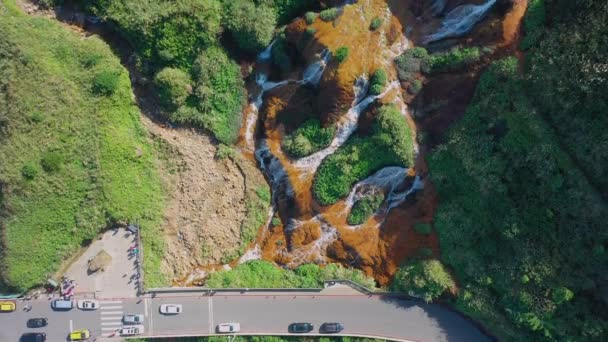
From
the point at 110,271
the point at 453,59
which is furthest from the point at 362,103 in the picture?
the point at 110,271

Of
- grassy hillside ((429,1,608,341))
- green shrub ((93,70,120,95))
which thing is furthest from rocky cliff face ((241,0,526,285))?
green shrub ((93,70,120,95))

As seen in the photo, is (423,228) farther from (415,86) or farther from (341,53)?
(341,53)

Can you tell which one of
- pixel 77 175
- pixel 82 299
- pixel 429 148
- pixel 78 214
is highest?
pixel 429 148

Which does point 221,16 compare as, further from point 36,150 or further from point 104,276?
point 104,276

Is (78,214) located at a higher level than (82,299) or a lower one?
higher

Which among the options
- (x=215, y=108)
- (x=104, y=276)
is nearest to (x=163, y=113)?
(x=215, y=108)

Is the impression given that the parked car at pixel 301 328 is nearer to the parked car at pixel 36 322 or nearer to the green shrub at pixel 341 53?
the parked car at pixel 36 322

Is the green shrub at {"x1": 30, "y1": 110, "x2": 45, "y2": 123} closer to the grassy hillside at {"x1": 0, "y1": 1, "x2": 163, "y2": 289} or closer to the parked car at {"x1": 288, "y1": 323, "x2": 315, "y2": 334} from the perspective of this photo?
the grassy hillside at {"x1": 0, "y1": 1, "x2": 163, "y2": 289}

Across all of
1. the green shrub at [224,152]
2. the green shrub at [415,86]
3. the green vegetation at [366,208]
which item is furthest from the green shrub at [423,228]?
the green shrub at [224,152]
